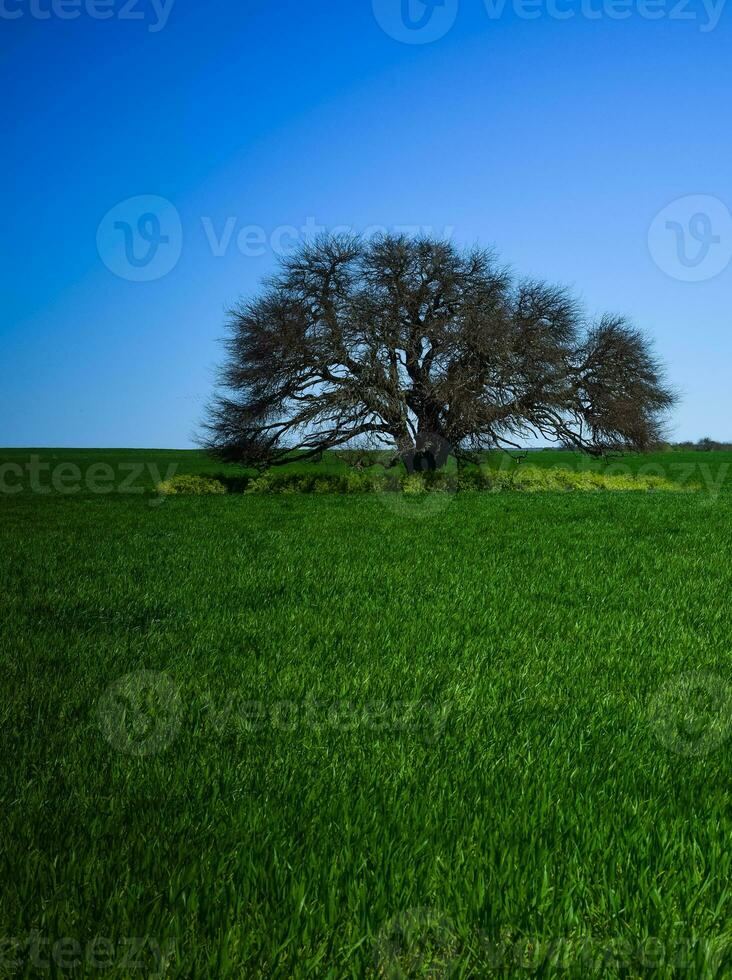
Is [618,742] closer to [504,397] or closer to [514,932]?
[514,932]

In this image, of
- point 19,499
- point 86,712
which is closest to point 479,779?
point 86,712

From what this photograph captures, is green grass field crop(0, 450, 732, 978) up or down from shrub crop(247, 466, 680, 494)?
down

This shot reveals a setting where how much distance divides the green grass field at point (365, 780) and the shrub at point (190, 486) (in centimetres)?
2109

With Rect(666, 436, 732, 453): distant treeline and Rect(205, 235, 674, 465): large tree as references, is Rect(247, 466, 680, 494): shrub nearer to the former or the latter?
Rect(205, 235, 674, 465): large tree

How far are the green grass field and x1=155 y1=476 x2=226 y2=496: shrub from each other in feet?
69.2

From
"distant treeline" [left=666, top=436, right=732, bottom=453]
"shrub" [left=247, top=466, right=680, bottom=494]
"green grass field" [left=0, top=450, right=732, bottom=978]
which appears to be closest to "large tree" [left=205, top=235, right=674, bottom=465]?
"shrub" [left=247, top=466, right=680, bottom=494]

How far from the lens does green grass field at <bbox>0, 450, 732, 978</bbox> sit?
2686mm

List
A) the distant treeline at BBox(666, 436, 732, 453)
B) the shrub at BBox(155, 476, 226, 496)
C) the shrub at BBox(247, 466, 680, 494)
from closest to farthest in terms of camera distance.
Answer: the shrub at BBox(247, 466, 680, 494), the shrub at BBox(155, 476, 226, 496), the distant treeline at BBox(666, 436, 732, 453)

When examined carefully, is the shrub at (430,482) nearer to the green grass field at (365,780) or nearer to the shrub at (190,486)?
the shrub at (190,486)

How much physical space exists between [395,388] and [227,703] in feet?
87.2

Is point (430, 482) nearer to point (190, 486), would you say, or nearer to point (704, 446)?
point (190, 486)

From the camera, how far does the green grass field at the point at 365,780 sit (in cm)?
269

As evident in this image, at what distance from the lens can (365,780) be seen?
3971 mm

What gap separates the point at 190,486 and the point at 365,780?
28.0 meters
